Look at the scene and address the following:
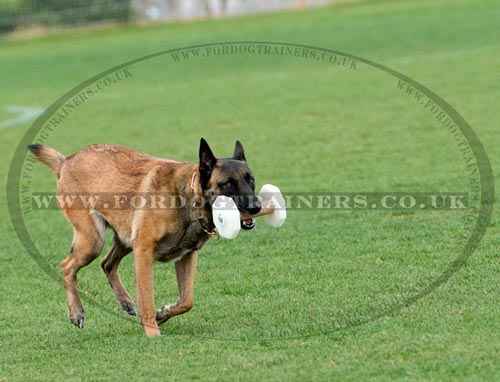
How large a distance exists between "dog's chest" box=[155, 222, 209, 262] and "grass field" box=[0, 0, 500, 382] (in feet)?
1.74

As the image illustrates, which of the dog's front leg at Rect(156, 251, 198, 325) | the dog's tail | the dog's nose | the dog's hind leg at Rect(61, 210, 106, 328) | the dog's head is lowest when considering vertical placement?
the dog's front leg at Rect(156, 251, 198, 325)

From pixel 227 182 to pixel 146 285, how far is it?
93 centimetres

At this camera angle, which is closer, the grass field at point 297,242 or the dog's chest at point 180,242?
the grass field at point 297,242

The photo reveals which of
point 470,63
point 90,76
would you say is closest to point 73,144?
point 90,76

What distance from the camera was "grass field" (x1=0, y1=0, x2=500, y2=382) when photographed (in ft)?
19.1

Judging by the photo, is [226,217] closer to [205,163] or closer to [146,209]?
[205,163]

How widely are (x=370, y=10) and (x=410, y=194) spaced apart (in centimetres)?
1969

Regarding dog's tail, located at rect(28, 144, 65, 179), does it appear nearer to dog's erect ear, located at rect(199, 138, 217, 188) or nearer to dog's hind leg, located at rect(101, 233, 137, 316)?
dog's hind leg, located at rect(101, 233, 137, 316)

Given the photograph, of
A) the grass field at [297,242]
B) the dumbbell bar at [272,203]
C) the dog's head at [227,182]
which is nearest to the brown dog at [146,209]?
the dog's head at [227,182]

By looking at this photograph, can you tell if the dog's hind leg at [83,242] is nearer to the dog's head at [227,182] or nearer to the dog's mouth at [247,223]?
the dog's head at [227,182]

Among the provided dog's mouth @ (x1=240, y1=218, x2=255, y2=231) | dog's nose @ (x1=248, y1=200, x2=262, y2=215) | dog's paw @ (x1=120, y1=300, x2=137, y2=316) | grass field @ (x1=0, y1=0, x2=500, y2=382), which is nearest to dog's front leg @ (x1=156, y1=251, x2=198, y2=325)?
grass field @ (x1=0, y1=0, x2=500, y2=382)

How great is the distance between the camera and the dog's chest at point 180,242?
6.53 m

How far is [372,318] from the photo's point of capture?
6383mm

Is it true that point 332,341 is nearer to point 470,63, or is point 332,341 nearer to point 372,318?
point 372,318
